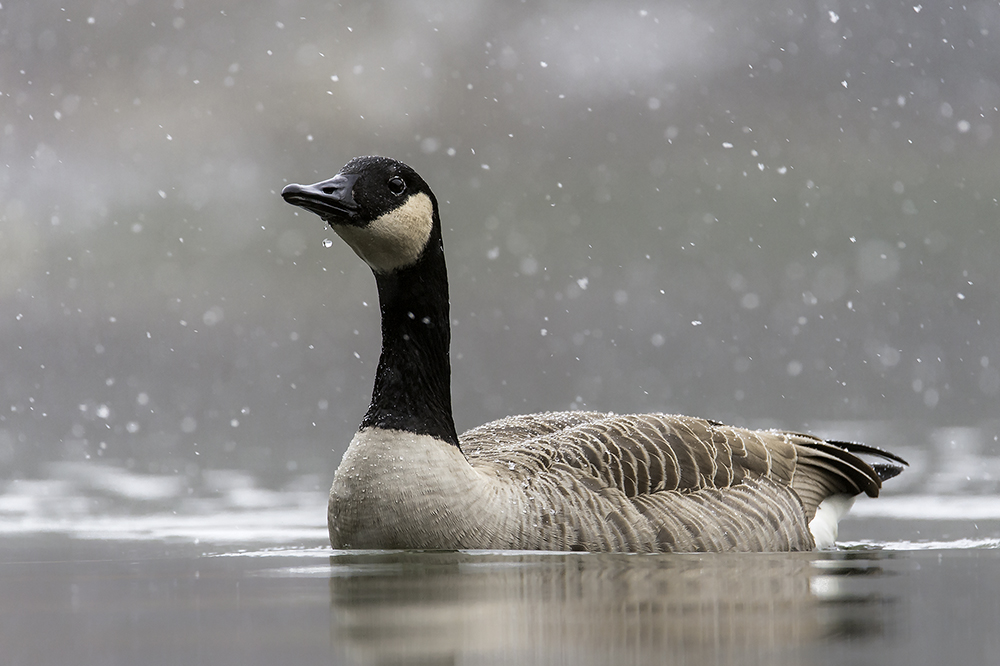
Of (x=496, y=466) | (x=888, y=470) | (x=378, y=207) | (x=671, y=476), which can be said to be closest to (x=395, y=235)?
(x=378, y=207)

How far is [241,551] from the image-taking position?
24.4ft

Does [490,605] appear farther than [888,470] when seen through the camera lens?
No

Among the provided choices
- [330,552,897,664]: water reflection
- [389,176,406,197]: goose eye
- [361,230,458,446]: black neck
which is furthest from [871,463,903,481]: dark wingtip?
[389,176,406,197]: goose eye

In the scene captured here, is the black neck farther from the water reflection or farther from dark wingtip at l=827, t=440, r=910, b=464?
dark wingtip at l=827, t=440, r=910, b=464

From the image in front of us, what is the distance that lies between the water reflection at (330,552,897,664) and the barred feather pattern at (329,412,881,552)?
0.70 feet

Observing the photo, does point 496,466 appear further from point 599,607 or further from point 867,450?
point 867,450

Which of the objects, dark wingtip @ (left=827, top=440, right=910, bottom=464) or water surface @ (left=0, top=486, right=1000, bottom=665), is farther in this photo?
dark wingtip @ (left=827, top=440, right=910, bottom=464)

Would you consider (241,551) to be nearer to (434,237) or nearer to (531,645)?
(434,237)

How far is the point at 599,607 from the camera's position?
4.73 metres

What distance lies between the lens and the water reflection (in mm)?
3965

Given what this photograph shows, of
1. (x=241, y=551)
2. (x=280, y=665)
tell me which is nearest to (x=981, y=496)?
(x=241, y=551)

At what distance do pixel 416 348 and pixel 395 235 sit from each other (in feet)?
2.36

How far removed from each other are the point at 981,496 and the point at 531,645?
23.8ft

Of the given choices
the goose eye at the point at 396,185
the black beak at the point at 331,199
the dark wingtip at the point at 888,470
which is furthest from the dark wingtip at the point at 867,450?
the black beak at the point at 331,199
